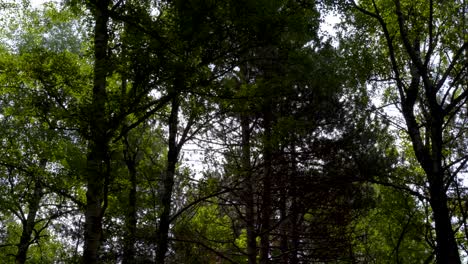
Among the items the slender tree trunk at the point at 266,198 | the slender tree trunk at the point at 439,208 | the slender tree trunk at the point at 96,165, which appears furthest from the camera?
the slender tree trunk at the point at 266,198

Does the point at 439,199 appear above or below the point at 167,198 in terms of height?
below

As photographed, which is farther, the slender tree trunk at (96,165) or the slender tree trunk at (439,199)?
the slender tree trunk at (439,199)

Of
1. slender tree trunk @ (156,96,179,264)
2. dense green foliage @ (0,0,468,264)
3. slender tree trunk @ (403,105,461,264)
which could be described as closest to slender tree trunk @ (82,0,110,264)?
dense green foliage @ (0,0,468,264)

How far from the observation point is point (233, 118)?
1193 centimetres

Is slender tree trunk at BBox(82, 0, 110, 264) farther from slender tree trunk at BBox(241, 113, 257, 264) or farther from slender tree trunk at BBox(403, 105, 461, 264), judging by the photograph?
slender tree trunk at BBox(403, 105, 461, 264)

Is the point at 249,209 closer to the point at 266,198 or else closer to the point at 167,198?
the point at 266,198

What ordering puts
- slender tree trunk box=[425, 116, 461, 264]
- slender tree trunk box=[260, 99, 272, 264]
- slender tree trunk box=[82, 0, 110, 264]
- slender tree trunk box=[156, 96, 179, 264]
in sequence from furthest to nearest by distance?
slender tree trunk box=[260, 99, 272, 264]
slender tree trunk box=[156, 96, 179, 264]
slender tree trunk box=[425, 116, 461, 264]
slender tree trunk box=[82, 0, 110, 264]

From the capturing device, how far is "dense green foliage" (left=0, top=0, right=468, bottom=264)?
6.81m

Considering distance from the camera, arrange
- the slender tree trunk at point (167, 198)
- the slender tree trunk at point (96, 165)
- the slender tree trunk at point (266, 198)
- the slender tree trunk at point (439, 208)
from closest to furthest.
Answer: the slender tree trunk at point (96, 165), the slender tree trunk at point (439, 208), the slender tree trunk at point (167, 198), the slender tree trunk at point (266, 198)

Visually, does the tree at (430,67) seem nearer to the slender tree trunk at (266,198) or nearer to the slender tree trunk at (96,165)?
the slender tree trunk at (266,198)

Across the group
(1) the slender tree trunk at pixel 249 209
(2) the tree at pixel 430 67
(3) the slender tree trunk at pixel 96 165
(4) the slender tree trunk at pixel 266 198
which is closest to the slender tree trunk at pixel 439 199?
(2) the tree at pixel 430 67

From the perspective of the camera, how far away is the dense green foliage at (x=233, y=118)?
681 centimetres

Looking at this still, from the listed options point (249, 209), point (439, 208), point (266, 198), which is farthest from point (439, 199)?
point (249, 209)

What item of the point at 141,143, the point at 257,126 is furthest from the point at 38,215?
the point at 257,126
